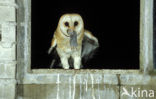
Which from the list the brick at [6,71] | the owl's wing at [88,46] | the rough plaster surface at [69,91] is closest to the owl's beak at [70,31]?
the owl's wing at [88,46]

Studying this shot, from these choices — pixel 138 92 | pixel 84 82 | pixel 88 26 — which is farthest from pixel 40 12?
pixel 138 92

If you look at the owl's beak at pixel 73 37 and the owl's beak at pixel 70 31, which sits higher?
the owl's beak at pixel 70 31

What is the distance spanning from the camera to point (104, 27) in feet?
22.2

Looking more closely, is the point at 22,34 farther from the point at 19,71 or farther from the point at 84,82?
the point at 84,82

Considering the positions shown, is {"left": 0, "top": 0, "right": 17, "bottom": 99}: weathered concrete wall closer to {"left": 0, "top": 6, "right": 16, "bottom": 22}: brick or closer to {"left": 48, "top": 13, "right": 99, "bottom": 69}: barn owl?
{"left": 0, "top": 6, "right": 16, "bottom": 22}: brick

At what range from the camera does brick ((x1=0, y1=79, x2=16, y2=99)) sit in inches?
251

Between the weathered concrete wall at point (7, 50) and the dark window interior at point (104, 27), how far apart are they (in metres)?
0.54

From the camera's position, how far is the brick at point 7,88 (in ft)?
20.9

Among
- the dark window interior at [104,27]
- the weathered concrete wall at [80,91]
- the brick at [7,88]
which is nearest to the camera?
the brick at [7,88]

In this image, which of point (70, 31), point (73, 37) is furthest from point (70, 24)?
point (73, 37)

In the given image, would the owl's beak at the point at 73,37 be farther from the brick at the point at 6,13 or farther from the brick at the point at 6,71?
the brick at the point at 6,71

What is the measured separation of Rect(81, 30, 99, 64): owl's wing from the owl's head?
228 mm

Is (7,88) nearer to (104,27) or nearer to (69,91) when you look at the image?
(69,91)

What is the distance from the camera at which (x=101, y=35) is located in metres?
6.79
